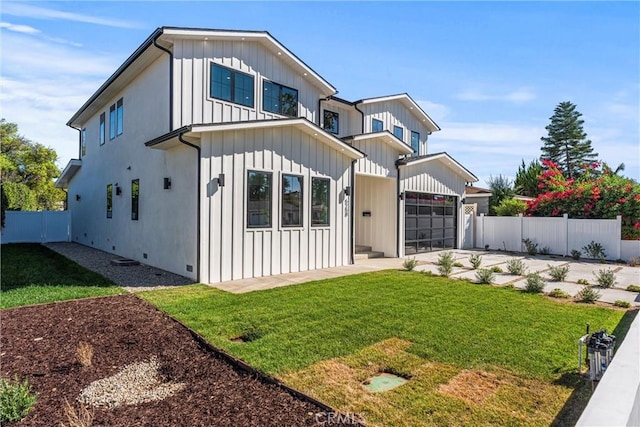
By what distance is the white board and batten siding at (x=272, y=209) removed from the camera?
8234 millimetres

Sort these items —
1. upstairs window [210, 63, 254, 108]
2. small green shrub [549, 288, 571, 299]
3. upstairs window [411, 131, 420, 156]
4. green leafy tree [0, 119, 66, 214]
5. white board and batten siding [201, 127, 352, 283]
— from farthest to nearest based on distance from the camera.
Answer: green leafy tree [0, 119, 66, 214]
upstairs window [411, 131, 420, 156]
upstairs window [210, 63, 254, 108]
white board and batten siding [201, 127, 352, 283]
small green shrub [549, 288, 571, 299]

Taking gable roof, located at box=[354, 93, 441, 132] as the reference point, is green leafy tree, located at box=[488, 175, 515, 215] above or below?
below

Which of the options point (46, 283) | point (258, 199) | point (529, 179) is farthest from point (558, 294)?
point (529, 179)

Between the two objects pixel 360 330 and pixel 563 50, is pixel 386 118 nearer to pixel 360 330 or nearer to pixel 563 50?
pixel 563 50

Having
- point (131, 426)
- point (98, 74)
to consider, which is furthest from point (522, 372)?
point (98, 74)

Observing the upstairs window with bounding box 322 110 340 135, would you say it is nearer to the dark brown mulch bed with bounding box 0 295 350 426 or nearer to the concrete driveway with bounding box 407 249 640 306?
the concrete driveway with bounding box 407 249 640 306

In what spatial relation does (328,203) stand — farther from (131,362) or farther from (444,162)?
(131,362)

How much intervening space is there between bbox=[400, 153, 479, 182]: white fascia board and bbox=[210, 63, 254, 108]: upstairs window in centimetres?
626

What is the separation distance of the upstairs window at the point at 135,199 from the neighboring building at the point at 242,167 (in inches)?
2.6

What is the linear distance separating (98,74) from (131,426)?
1397cm

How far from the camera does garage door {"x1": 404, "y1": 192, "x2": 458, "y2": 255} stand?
569 inches

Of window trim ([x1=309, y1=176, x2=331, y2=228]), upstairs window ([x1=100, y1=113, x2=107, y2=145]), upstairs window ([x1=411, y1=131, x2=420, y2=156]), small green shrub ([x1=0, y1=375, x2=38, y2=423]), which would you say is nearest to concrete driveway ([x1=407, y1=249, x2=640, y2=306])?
window trim ([x1=309, y1=176, x2=331, y2=228])

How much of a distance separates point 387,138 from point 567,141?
37373 millimetres

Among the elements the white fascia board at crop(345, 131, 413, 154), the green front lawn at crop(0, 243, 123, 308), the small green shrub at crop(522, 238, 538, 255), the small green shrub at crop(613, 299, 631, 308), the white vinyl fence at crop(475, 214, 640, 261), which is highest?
the white fascia board at crop(345, 131, 413, 154)
